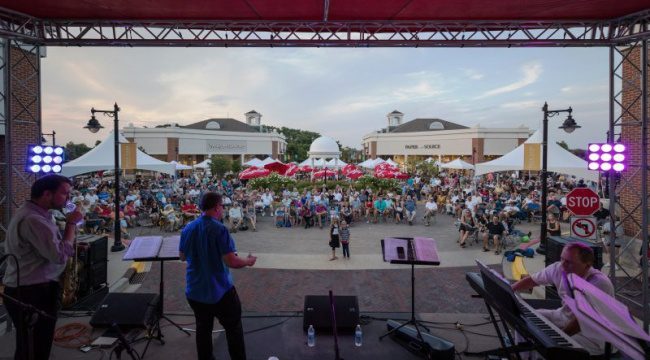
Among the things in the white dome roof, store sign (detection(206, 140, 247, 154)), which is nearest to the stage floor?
the white dome roof

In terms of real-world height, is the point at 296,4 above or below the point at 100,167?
above

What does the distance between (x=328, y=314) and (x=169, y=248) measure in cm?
259

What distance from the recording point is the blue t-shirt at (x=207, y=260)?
12.3 feet

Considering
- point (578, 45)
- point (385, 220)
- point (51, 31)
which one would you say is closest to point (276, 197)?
point (385, 220)

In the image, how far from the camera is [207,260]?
3.75 meters

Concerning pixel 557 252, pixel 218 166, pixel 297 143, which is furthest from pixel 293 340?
pixel 297 143

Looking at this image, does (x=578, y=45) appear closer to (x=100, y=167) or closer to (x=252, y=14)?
(x=252, y=14)

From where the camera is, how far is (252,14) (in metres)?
6.72

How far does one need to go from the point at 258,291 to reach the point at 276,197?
15.7m

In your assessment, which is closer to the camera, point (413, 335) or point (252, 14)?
point (413, 335)

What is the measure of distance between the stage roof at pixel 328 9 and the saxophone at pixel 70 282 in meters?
4.17

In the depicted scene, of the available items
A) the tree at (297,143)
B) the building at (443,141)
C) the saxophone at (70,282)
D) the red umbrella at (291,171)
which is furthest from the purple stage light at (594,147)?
the tree at (297,143)

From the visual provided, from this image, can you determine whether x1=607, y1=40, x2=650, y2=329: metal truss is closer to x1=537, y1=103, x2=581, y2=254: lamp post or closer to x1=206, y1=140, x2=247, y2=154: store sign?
x1=537, y1=103, x2=581, y2=254: lamp post

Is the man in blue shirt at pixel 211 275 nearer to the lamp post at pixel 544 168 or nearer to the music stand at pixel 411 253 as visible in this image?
the music stand at pixel 411 253
